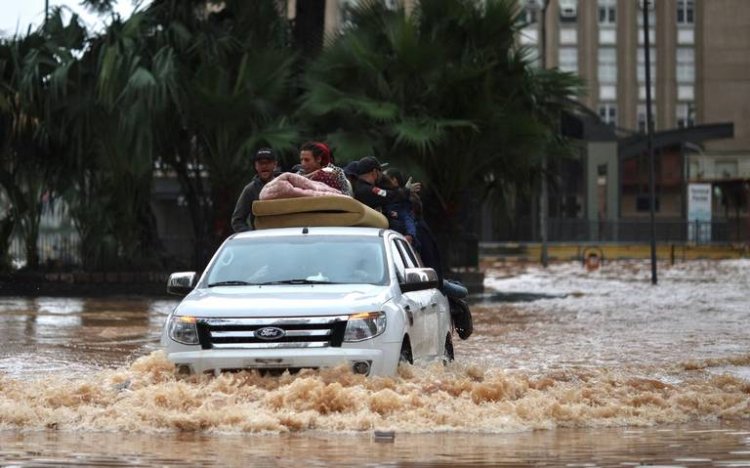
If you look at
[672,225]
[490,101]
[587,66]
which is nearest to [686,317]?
[490,101]

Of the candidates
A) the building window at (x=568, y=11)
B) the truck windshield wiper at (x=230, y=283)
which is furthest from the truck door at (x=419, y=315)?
the building window at (x=568, y=11)

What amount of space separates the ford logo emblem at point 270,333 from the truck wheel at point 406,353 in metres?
0.99

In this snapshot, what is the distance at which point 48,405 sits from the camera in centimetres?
1148

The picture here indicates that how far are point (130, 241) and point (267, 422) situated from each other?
22.1 metres

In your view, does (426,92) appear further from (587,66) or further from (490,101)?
(587,66)

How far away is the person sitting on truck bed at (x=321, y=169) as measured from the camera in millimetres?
14711

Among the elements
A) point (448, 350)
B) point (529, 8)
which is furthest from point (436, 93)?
point (529, 8)

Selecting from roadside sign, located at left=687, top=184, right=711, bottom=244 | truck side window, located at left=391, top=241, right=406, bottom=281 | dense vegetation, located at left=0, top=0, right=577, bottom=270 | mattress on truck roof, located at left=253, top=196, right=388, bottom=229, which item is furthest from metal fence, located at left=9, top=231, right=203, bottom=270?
roadside sign, located at left=687, top=184, right=711, bottom=244

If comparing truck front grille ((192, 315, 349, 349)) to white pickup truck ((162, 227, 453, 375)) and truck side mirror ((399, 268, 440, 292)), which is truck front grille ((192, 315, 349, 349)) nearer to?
white pickup truck ((162, 227, 453, 375))

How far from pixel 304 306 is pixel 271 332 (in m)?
0.30

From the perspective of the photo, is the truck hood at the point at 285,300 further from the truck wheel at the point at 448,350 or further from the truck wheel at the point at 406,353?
the truck wheel at the point at 448,350

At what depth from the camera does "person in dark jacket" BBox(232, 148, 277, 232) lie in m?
15.9

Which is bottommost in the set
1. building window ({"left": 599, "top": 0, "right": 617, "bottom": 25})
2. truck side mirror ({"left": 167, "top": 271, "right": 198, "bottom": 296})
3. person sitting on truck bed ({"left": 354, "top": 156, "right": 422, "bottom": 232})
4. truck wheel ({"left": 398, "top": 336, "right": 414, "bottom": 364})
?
truck wheel ({"left": 398, "top": 336, "right": 414, "bottom": 364})

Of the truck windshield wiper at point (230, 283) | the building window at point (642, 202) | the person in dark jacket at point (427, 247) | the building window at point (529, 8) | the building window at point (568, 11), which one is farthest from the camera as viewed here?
the building window at point (568, 11)
